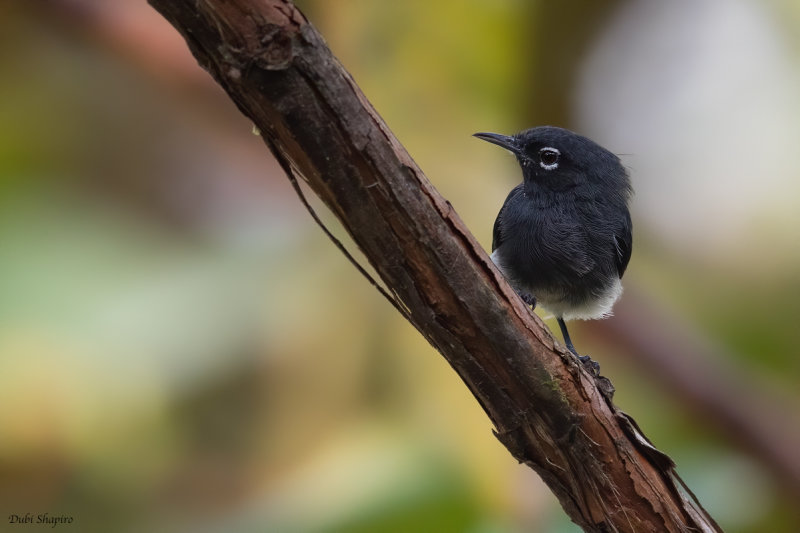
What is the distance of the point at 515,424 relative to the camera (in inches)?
71.2

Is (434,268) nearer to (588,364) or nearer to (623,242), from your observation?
(588,364)

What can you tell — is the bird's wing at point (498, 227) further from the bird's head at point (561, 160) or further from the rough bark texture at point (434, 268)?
the rough bark texture at point (434, 268)

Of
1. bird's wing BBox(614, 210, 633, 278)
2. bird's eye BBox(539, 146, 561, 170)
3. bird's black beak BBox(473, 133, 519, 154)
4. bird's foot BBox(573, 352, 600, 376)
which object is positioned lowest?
bird's foot BBox(573, 352, 600, 376)

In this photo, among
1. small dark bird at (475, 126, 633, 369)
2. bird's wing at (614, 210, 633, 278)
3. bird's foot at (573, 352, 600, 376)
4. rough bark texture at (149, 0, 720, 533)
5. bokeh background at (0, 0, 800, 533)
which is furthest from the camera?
bokeh background at (0, 0, 800, 533)

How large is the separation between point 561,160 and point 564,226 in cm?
38

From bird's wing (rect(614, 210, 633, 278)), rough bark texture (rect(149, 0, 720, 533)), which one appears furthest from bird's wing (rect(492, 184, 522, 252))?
rough bark texture (rect(149, 0, 720, 533))

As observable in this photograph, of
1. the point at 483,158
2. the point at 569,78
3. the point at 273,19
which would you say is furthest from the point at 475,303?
the point at 569,78

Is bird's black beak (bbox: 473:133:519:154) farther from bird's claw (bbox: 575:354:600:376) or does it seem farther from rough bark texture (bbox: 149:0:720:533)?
rough bark texture (bbox: 149:0:720:533)

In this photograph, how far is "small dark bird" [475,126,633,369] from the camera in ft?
9.02

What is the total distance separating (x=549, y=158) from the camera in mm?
3000

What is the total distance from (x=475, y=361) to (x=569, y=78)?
2612 mm

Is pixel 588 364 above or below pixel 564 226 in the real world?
below

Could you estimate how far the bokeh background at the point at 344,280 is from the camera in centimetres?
304

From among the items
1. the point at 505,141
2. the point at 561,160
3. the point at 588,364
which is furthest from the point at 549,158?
the point at 588,364
